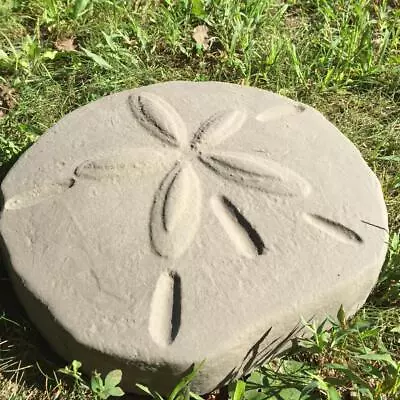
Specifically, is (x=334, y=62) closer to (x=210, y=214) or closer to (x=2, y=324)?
(x=210, y=214)

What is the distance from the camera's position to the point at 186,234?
2.24 metres

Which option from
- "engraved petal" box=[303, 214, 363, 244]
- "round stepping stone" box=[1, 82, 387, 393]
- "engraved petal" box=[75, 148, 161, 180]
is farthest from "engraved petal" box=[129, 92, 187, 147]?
"engraved petal" box=[303, 214, 363, 244]

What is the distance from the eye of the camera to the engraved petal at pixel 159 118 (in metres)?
2.53

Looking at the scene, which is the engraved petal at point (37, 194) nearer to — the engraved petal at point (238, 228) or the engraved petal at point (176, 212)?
the engraved petal at point (176, 212)

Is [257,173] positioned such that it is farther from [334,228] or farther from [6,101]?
[6,101]

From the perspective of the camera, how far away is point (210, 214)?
7.48 feet

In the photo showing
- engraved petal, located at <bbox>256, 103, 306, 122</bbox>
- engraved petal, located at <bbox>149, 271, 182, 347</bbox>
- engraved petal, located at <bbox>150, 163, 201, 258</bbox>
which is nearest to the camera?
engraved petal, located at <bbox>149, 271, 182, 347</bbox>

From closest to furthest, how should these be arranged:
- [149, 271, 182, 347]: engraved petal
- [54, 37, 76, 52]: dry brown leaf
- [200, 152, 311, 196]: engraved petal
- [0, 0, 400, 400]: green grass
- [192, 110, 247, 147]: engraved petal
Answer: [149, 271, 182, 347]: engraved petal < [200, 152, 311, 196]: engraved petal < [192, 110, 247, 147]: engraved petal < [0, 0, 400, 400]: green grass < [54, 37, 76, 52]: dry brown leaf

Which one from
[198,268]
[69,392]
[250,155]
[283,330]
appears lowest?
[69,392]

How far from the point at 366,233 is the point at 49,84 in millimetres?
1792

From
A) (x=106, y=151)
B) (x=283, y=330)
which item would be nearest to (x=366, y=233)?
(x=283, y=330)

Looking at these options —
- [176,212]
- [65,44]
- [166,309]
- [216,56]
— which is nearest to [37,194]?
[176,212]

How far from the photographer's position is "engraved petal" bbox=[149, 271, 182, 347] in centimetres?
205

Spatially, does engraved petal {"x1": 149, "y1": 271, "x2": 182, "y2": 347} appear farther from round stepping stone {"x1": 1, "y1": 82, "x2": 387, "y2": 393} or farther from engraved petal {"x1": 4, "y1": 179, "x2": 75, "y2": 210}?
engraved petal {"x1": 4, "y1": 179, "x2": 75, "y2": 210}
